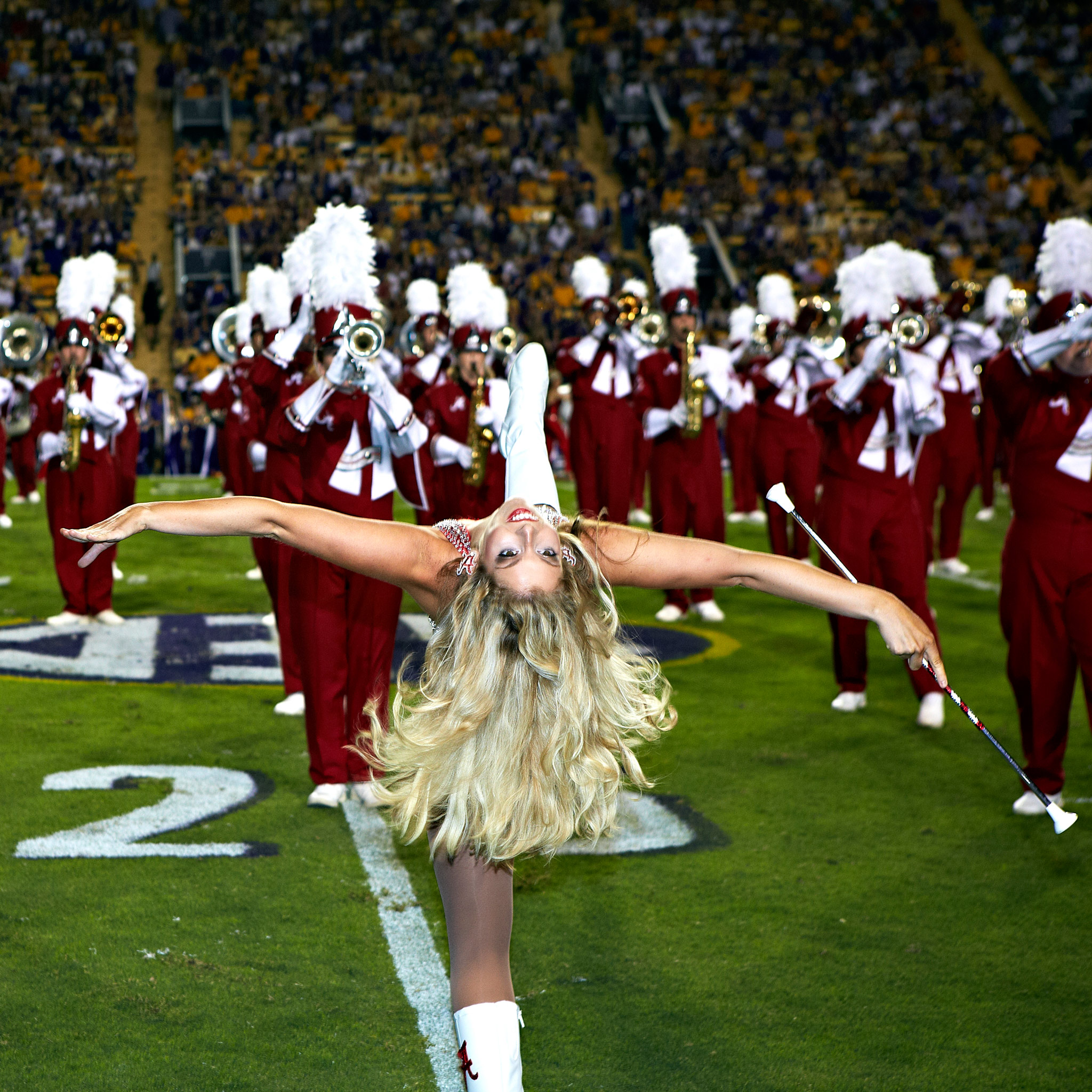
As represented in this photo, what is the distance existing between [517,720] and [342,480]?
113 inches

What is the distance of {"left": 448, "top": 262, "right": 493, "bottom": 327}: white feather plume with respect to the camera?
8.90 m

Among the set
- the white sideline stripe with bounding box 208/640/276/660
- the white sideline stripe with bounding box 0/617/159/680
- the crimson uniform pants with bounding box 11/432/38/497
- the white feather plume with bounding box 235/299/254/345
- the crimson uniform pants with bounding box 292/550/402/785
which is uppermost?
the white feather plume with bounding box 235/299/254/345

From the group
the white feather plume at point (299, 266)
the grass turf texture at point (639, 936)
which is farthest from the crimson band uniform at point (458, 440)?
the grass turf texture at point (639, 936)

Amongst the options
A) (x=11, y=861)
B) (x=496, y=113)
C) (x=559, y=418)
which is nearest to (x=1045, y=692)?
(x=11, y=861)

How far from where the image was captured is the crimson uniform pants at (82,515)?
8.45 metres

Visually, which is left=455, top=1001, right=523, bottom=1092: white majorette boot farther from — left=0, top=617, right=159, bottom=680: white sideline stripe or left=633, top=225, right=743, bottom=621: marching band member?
left=633, top=225, right=743, bottom=621: marching band member

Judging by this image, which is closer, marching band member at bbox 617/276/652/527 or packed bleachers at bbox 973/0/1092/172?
marching band member at bbox 617/276/652/527

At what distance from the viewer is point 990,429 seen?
37.1 ft

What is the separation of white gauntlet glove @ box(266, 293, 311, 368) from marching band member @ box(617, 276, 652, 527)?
3947mm

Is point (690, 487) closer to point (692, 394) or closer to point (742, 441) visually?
point (692, 394)

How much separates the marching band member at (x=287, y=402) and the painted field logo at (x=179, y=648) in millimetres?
870

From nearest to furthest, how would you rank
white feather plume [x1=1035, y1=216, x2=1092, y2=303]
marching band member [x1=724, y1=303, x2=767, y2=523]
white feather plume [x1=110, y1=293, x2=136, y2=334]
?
white feather plume [x1=1035, y1=216, x2=1092, y2=303] < white feather plume [x1=110, y1=293, x2=136, y2=334] < marching band member [x1=724, y1=303, x2=767, y2=523]

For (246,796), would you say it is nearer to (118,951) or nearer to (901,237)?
(118,951)

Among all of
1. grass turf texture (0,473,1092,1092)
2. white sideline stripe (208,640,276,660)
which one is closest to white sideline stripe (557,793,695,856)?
grass turf texture (0,473,1092,1092)
